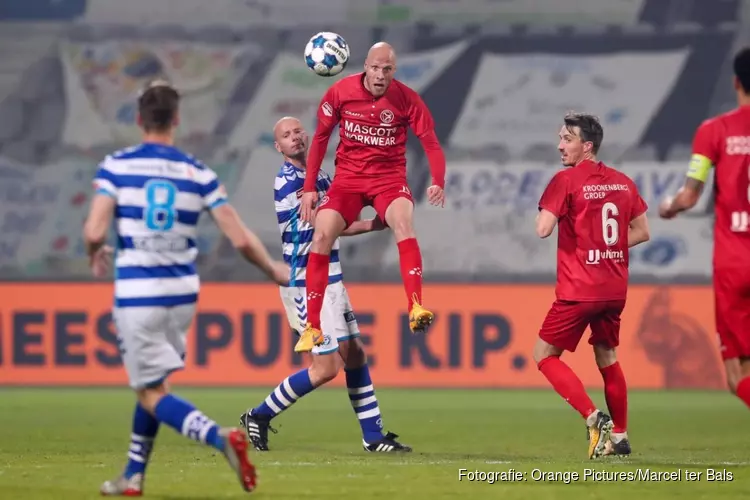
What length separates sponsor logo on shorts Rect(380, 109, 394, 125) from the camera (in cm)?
825

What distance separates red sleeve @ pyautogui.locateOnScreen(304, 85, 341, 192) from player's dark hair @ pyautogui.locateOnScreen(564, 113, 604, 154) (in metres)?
1.44

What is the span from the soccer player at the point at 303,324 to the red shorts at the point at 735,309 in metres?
2.51

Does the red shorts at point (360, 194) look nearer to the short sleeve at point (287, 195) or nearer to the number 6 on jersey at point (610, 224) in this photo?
the short sleeve at point (287, 195)

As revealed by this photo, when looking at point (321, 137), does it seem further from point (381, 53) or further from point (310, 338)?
point (310, 338)

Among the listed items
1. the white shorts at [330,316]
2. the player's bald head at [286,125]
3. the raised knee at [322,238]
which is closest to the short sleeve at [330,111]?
the player's bald head at [286,125]

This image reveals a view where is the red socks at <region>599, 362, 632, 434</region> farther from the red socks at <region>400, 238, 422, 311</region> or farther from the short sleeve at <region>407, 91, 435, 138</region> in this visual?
the short sleeve at <region>407, 91, 435, 138</region>

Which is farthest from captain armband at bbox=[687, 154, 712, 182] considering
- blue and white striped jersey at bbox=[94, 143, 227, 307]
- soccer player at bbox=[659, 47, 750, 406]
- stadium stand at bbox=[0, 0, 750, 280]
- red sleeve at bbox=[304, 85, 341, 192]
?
stadium stand at bbox=[0, 0, 750, 280]

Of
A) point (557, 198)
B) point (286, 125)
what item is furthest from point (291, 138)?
point (557, 198)

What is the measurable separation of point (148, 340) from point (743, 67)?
9.81ft

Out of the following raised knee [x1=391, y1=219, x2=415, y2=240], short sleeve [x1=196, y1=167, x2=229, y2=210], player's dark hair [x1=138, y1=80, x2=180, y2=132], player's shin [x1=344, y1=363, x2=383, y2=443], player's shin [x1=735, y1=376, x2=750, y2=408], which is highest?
player's dark hair [x1=138, y1=80, x2=180, y2=132]

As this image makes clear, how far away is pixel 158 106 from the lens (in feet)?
18.9

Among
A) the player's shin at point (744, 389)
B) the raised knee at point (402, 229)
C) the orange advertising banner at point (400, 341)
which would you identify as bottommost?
the orange advertising banner at point (400, 341)

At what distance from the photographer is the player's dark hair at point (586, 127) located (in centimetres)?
Result: 766

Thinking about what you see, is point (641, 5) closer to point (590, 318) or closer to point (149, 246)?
point (590, 318)
